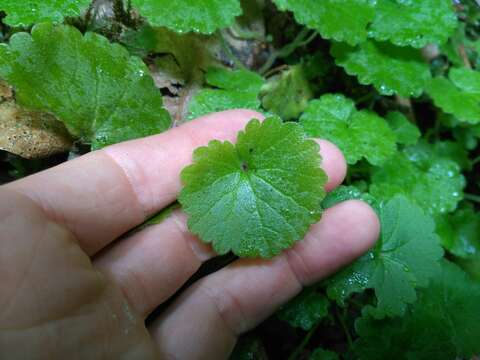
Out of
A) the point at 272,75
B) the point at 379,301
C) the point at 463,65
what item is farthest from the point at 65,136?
the point at 463,65

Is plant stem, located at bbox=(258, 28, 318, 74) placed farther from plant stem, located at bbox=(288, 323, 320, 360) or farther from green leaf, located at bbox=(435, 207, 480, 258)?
plant stem, located at bbox=(288, 323, 320, 360)

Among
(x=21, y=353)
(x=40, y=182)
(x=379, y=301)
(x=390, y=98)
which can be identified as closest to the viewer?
(x=21, y=353)

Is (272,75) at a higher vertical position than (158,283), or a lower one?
higher

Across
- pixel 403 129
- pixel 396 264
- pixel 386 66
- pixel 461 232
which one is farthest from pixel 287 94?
pixel 461 232

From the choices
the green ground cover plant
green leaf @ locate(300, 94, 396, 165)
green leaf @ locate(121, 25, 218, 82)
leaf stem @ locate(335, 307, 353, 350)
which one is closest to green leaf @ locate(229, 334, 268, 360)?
the green ground cover plant

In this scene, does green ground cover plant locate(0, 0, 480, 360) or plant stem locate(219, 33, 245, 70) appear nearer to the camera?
green ground cover plant locate(0, 0, 480, 360)

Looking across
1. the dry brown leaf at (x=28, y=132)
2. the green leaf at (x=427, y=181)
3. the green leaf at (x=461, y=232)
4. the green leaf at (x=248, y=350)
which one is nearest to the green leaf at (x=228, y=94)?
the dry brown leaf at (x=28, y=132)

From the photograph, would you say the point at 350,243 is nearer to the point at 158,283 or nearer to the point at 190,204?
the point at 190,204
